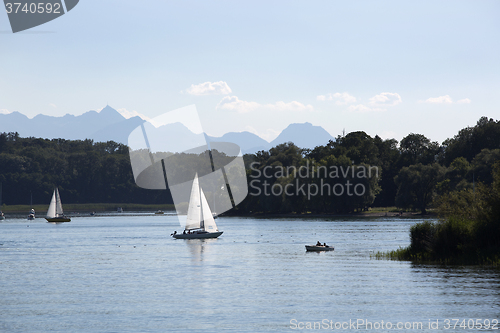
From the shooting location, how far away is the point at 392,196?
190 meters

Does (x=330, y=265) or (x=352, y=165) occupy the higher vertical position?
(x=352, y=165)

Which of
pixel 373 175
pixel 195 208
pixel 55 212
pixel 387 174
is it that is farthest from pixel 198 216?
pixel 387 174

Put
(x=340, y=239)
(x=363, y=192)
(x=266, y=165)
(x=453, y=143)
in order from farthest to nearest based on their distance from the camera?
(x=266, y=165)
(x=453, y=143)
(x=363, y=192)
(x=340, y=239)

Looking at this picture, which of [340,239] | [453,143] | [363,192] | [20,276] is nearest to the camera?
[20,276]

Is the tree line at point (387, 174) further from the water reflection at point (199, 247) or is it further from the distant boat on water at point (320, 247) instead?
the distant boat on water at point (320, 247)

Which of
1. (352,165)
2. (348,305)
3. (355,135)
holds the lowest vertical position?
(348,305)

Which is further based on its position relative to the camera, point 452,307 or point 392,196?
point 392,196

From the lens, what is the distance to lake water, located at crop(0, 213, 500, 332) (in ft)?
109

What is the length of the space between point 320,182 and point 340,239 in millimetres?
82773

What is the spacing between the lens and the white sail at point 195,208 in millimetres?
92812

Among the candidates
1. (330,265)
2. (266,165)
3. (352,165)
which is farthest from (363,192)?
(330,265)

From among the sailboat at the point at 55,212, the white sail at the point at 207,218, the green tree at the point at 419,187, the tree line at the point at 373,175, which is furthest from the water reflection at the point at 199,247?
the green tree at the point at 419,187

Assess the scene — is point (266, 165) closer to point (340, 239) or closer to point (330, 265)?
point (340, 239)

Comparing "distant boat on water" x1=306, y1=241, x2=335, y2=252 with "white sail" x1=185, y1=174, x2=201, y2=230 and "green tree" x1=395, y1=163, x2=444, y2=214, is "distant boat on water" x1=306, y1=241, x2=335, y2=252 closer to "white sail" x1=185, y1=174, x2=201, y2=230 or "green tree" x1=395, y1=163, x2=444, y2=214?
"white sail" x1=185, y1=174, x2=201, y2=230
